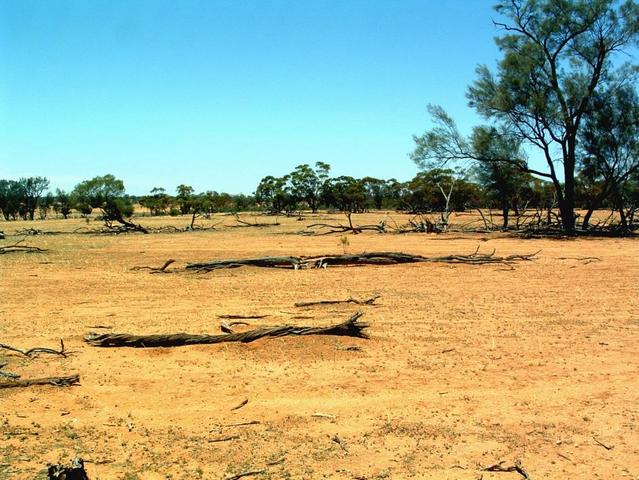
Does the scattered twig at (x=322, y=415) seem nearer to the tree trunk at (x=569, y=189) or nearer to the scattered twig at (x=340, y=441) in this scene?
the scattered twig at (x=340, y=441)

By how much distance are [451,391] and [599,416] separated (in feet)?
4.64

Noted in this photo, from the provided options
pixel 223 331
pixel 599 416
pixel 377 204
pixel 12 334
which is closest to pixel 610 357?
pixel 599 416

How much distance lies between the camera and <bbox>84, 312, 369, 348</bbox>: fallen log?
319 inches

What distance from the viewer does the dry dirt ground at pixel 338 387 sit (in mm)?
4828

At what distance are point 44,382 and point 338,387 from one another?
3096 millimetres

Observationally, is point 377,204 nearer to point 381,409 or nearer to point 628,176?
point 628,176

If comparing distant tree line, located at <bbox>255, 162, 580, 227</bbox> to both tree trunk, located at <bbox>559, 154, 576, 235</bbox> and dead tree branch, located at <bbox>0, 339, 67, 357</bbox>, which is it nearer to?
tree trunk, located at <bbox>559, 154, 576, 235</bbox>

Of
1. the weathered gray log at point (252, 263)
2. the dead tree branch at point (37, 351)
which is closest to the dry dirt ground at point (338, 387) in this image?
the dead tree branch at point (37, 351)

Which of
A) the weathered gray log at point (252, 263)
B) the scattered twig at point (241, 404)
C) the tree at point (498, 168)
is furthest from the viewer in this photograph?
the tree at point (498, 168)

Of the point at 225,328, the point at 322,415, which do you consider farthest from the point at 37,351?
the point at 322,415

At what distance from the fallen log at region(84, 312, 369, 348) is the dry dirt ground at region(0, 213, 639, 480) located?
149mm

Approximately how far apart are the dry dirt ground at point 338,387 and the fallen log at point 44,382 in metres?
0.09

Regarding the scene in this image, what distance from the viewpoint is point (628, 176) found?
1223 inches

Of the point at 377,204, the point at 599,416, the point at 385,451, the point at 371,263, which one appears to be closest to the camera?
the point at 385,451
